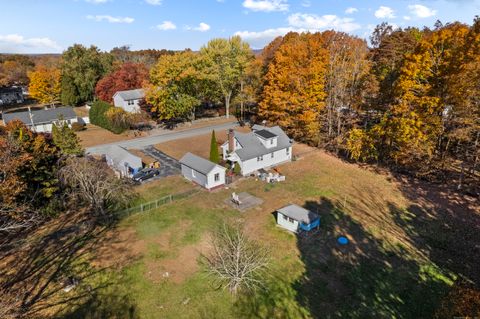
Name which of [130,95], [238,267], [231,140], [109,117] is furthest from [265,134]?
[130,95]

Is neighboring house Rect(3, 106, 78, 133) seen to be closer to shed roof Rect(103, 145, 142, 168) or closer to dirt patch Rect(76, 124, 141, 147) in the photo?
dirt patch Rect(76, 124, 141, 147)

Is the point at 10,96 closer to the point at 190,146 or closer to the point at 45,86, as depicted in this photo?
the point at 45,86

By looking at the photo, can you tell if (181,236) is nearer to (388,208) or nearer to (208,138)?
(388,208)

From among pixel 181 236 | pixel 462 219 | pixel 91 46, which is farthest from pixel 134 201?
pixel 91 46

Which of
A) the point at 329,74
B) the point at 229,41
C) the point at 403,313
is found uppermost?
the point at 229,41

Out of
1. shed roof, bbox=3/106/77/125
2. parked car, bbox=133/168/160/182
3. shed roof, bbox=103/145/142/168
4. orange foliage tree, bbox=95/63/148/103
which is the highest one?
orange foliage tree, bbox=95/63/148/103

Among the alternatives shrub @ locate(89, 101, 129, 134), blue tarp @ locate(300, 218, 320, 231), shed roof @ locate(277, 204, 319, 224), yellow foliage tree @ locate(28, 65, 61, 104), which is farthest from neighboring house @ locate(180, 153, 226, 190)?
yellow foliage tree @ locate(28, 65, 61, 104)

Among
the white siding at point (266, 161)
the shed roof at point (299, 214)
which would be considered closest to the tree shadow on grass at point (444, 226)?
the shed roof at point (299, 214)
